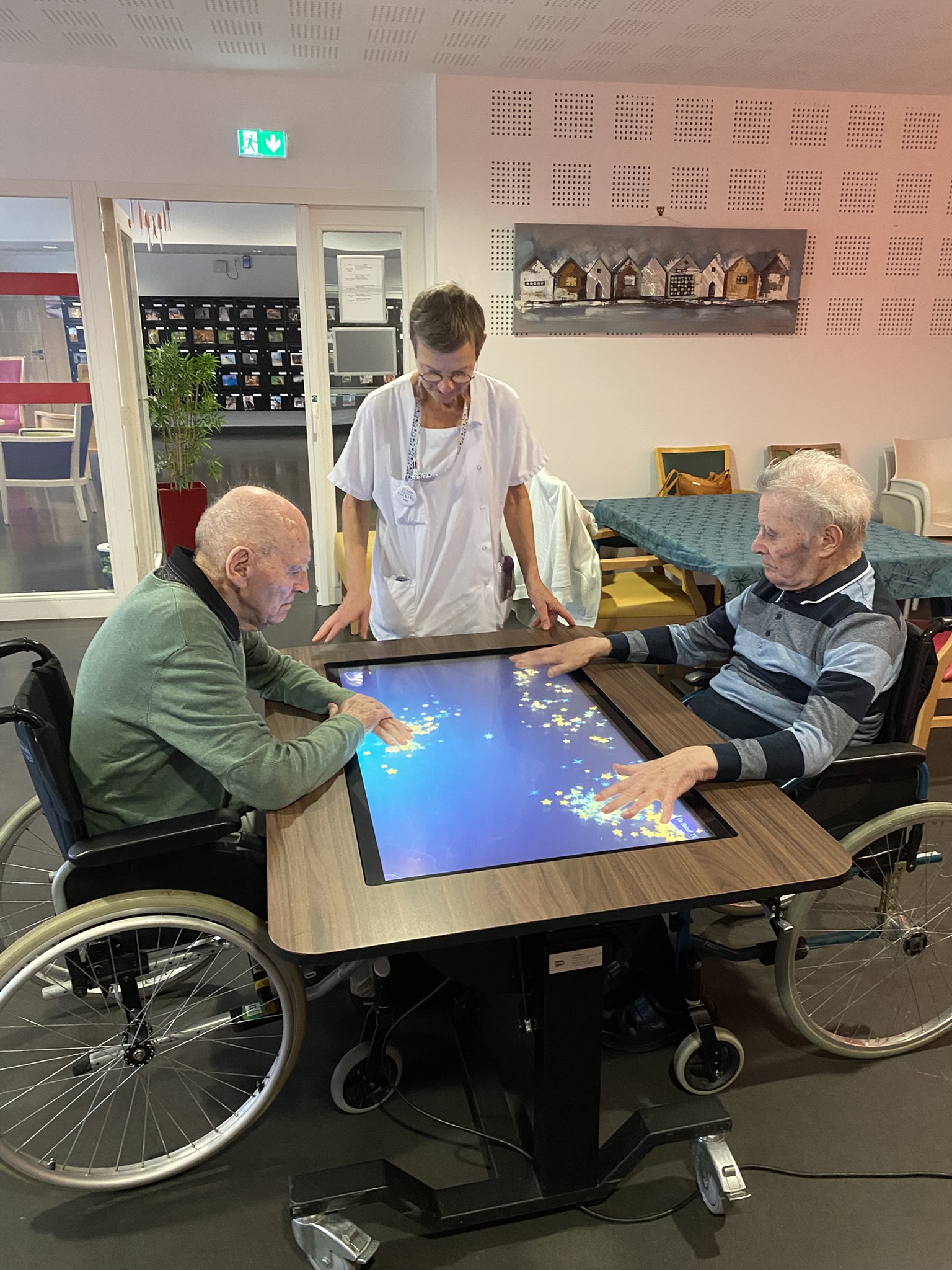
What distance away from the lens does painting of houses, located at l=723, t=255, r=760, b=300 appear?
4.87 meters

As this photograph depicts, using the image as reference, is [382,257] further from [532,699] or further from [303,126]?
[532,699]

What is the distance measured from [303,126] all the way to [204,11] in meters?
0.94

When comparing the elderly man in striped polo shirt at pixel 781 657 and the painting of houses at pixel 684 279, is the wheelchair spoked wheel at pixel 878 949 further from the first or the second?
the painting of houses at pixel 684 279

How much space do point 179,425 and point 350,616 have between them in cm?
376

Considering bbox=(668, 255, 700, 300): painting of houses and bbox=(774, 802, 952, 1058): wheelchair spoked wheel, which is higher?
bbox=(668, 255, 700, 300): painting of houses

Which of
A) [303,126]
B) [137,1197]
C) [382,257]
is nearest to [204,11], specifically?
[303,126]

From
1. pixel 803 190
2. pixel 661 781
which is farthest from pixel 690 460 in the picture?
pixel 661 781

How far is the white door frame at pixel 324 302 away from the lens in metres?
4.66

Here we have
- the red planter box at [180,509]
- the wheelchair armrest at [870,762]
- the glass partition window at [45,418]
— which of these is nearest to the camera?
the wheelchair armrest at [870,762]

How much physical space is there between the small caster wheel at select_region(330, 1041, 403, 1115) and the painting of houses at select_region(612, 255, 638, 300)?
4.20m

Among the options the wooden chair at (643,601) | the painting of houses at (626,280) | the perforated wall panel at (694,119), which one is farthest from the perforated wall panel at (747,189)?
the wooden chair at (643,601)

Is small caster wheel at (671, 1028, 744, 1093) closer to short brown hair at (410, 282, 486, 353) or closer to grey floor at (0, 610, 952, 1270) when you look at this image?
grey floor at (0, 610, 952, 1270)

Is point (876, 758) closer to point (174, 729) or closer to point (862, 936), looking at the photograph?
point (862, 936)

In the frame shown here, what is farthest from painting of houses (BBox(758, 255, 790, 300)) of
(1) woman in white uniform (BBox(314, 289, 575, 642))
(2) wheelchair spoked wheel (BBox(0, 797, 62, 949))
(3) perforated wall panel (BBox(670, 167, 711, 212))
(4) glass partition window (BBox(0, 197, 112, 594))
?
(2) wheelchair spoked wheel (BBox(0, 797, 62, 949))
